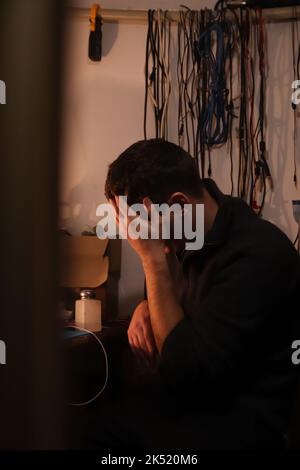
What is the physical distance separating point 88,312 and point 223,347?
80 centimetres

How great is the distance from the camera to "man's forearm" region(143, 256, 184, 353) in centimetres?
116

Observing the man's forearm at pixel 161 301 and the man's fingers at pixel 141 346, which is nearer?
the man's forearm at pixel 161 301

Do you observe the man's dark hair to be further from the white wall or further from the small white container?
the white wall

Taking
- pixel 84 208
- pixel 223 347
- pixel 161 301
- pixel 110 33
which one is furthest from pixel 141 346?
pixel 110 33

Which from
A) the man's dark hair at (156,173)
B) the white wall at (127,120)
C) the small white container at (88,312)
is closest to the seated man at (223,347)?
the man's dark hair at (156,173)

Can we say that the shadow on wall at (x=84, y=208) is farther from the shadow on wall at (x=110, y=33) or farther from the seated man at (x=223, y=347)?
the seated man at (x=223, y=347)

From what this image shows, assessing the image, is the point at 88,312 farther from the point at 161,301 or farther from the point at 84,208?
the point at 84,208

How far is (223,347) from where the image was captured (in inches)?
40.8

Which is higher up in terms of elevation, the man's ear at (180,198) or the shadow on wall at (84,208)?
the shadow on wall at (84,208)

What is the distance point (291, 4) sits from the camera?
7.19 feet

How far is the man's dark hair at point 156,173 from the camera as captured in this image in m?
1.34

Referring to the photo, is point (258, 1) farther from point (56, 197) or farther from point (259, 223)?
point (56, 197)
